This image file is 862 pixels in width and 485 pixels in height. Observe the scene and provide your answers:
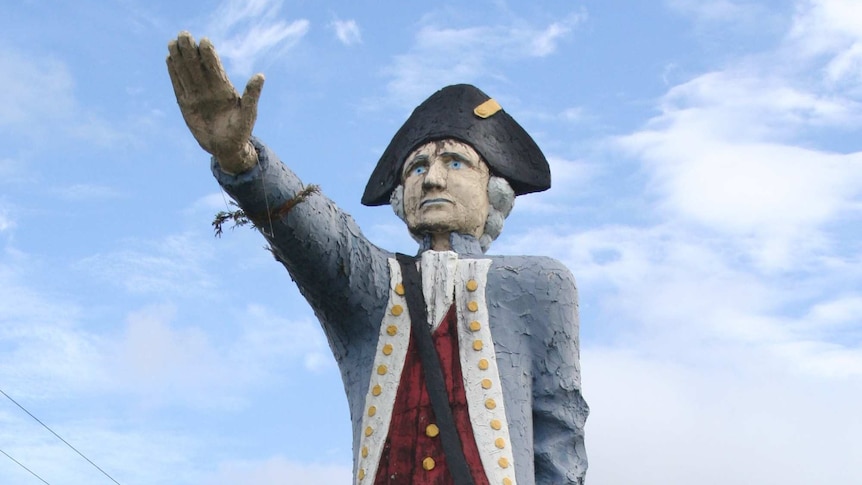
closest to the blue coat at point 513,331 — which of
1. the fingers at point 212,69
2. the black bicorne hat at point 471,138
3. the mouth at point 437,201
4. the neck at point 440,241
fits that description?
the neck at point 440,241

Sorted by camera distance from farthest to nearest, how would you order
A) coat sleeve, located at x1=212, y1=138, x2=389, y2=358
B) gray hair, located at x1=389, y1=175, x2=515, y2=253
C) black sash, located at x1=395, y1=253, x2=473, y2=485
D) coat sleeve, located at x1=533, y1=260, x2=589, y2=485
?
1. gray hair, located at x1=389, y1=175, x2=515, y2=253
2. coat sleeve, located at x1=533, y1=260, x2=589, y2=485
3. black sash, located at x1=395, y1=253, x2=473, y2=485
4. coat sleeve, located at x1=212, y1=138, x2=389, y2=358

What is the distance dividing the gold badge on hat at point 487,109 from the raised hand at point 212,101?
5.58ft

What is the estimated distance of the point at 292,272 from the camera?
6652mm

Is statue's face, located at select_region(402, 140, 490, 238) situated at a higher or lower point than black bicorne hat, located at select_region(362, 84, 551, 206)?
lower

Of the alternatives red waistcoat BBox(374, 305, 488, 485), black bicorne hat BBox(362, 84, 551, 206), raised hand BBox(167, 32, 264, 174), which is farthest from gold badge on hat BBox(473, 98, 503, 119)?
raised hand BBox(167, 32, 264, 174)

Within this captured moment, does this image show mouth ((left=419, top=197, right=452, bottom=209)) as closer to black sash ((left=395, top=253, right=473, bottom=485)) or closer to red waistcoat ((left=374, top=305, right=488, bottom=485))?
black sash ((left=395, top=253, right=473, bottom=485))

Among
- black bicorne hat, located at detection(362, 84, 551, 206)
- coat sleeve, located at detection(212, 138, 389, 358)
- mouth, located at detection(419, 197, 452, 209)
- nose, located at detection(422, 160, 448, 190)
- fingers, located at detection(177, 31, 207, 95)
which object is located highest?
black bicorne hat, located at detection(362, 84, 551, 206)

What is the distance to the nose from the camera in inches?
282

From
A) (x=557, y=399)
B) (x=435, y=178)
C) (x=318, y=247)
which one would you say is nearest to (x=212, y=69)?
(x=318, y=247)

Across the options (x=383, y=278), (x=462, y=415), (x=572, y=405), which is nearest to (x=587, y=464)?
(x=572, y=405)

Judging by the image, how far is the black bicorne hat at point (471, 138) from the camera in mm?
7352

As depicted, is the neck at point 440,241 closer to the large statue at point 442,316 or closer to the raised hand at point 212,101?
the large statue at point 442,316

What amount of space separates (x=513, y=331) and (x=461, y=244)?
1.87ft

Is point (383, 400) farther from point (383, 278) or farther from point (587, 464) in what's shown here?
point (587, 464)
